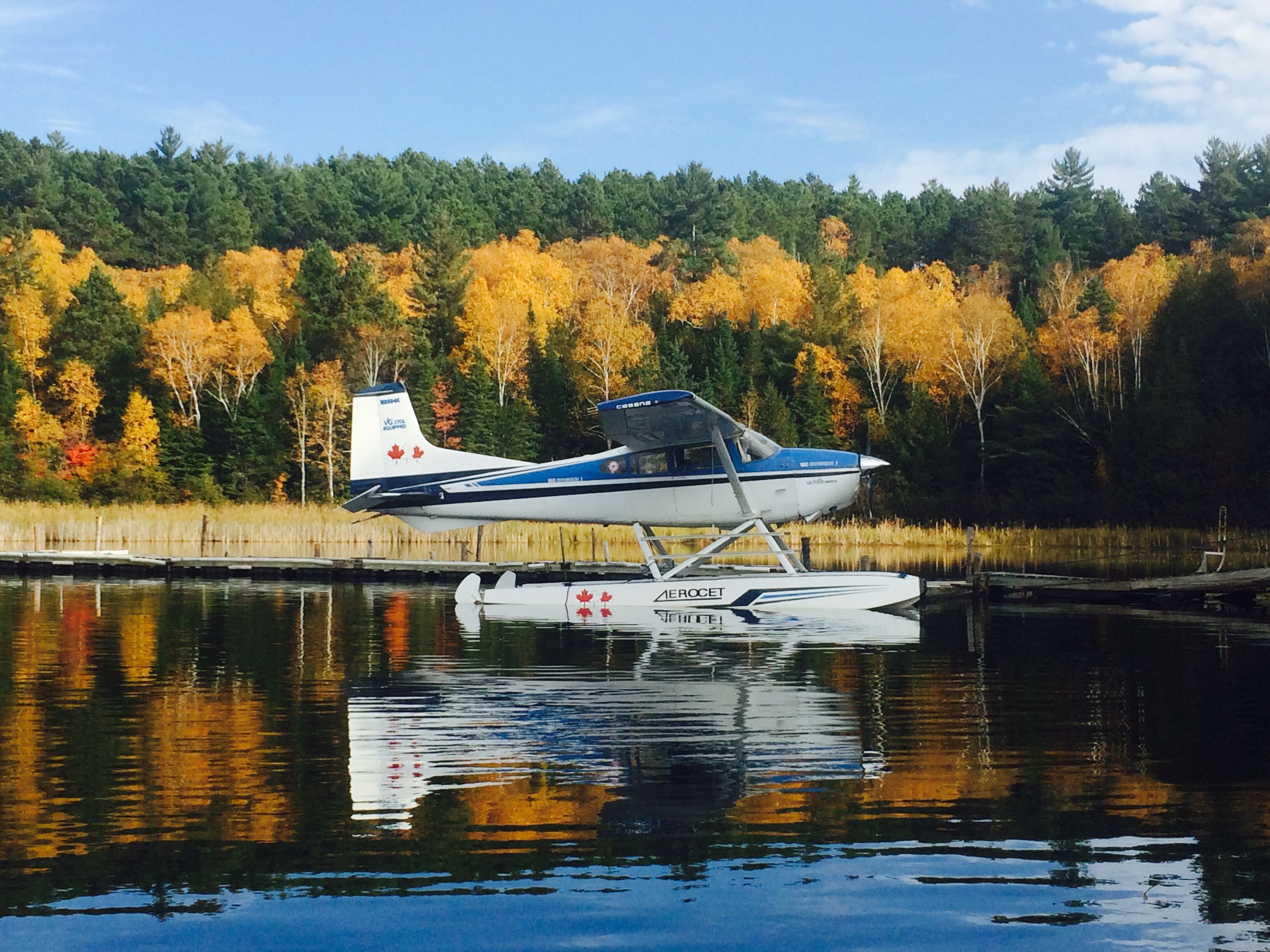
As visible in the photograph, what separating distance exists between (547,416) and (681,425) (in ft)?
137

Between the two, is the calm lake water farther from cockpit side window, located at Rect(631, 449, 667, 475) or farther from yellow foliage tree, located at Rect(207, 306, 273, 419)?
yellow foliage tree, located at Rect(207, 306, 273, 419)

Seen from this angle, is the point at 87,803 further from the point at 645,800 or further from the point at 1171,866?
the point at 1171,866

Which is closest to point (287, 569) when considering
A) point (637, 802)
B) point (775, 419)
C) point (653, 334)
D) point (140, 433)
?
point (637, 802)

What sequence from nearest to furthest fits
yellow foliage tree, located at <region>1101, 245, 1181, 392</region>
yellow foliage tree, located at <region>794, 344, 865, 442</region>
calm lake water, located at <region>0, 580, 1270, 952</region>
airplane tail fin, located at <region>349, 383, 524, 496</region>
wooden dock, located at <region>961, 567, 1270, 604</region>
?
1. calm lake water, located at <region>0, 580, 1270, 952</region>
2. wooden dock, located at <region>961, 567, 1270, 604</region>
3. airplane tail fin, located at <region>349, 383, 524, 496</region>
4. yellow foliage tree, located at <region>1101, 245, 1181, 392</region>
5. yellow foliage tree, located at <region>794, 344, 865, 442</region>

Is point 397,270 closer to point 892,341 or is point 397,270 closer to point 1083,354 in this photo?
point 892,341

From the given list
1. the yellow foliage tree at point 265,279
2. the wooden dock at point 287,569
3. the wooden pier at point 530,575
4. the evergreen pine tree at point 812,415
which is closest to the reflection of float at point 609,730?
the wooden pier at point 530,575

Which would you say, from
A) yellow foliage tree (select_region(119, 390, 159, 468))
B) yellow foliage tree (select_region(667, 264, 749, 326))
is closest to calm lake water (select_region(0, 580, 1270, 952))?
yellow foliage tree (select_region(119, 390, 159, 468))

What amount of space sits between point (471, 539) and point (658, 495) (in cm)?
1825

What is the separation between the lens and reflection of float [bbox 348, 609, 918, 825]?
6.82m

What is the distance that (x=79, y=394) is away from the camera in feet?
185

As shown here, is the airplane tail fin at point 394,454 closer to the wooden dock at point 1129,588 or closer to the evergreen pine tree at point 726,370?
the wooden dock at point 1129,588

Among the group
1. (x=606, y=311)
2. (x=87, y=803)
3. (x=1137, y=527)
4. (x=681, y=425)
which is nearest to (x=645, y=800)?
(x=87, y=803)

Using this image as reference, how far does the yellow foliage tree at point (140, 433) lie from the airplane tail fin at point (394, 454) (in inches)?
1557

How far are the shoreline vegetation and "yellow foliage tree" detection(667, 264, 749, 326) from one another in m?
28.1
